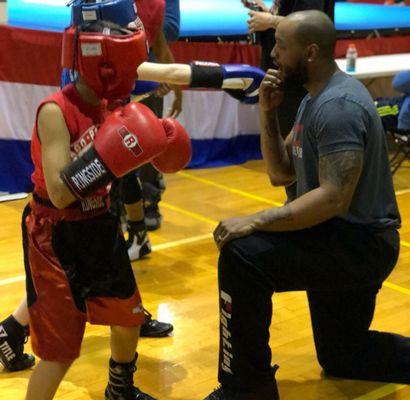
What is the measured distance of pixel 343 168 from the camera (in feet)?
7.30

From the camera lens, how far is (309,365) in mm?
2857

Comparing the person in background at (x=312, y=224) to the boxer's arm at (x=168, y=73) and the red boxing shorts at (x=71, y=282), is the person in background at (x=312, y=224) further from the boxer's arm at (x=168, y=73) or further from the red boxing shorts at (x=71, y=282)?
the boxer's arm at (x=168, y=73)

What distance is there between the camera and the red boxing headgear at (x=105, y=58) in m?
2.14

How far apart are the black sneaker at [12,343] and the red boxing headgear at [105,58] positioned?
96cm

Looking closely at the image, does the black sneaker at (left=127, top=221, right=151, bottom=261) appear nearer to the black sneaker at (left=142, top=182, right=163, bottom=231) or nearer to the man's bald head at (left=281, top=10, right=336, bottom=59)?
the black sneaker at (left=142, top=182, right=163, bottom=231)

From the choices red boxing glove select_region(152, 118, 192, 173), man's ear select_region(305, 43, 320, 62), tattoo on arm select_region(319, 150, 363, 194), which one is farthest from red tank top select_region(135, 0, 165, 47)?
tattoo on arm select_region(319, 150, 363, 194)

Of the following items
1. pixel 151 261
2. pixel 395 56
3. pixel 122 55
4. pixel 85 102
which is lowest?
pixel 151 261

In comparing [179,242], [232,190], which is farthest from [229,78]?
[232,190]

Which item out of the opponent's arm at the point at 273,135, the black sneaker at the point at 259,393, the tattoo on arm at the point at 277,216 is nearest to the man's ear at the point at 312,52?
the opponent's arm at the point at 273,135

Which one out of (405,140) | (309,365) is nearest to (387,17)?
(405,140)

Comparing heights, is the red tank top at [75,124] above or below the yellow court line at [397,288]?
above

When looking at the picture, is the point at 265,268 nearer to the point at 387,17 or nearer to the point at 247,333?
the point at 247,333

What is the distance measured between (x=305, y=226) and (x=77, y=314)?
27.8 inches

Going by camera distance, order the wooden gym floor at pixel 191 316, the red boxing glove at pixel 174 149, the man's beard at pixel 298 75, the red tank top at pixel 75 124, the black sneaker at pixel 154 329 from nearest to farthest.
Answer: the red tank top at pixel 75 124 < the man's beard at pixel 298 75 < the red boxing glove at pixel 174 149 < the wooden gym floor at pixel 191 316 < the black sneaker at pixel 154 329
